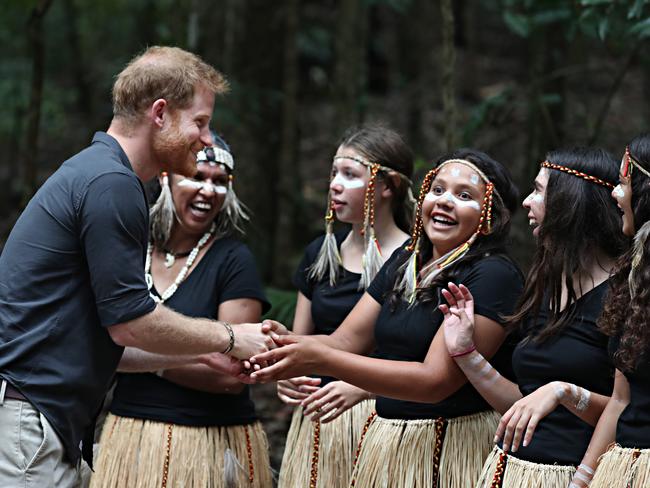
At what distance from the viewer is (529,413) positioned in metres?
2.64

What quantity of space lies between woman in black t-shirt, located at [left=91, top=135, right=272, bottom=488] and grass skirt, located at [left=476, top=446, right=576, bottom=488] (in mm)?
1134

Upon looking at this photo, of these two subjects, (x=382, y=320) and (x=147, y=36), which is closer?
(x=382, y=320)

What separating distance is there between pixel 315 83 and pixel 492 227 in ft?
34.5

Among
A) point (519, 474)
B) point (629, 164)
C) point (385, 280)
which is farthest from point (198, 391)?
point (629, 164)

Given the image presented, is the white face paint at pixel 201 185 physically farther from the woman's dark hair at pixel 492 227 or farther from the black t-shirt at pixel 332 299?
the woman's dark hair at pixel 492 227

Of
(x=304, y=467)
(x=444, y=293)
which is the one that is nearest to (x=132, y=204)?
(x=444, y=293)

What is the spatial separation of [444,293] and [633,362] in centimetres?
68

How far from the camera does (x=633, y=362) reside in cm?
241

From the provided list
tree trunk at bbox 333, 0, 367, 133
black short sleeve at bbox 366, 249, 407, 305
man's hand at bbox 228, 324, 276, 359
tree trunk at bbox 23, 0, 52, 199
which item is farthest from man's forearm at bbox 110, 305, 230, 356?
tree trunk at bbox 333, 0, 367, 133

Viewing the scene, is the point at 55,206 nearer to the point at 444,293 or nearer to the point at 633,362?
the point at 444,293

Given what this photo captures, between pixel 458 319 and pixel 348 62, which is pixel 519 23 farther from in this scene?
pixel 458 319

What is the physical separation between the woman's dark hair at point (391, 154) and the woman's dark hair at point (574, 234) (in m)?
1.07

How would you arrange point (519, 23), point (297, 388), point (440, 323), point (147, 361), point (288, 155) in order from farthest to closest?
point (288, 155) → point (519, 23) → point (297, 388) → point (147, 361) → point (440, 323)

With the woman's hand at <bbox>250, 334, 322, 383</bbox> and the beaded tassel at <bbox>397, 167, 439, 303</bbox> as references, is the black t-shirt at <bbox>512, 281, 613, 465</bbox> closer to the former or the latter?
the beaded tassel at <bbox>397, 167, 439, 303</bbox>
